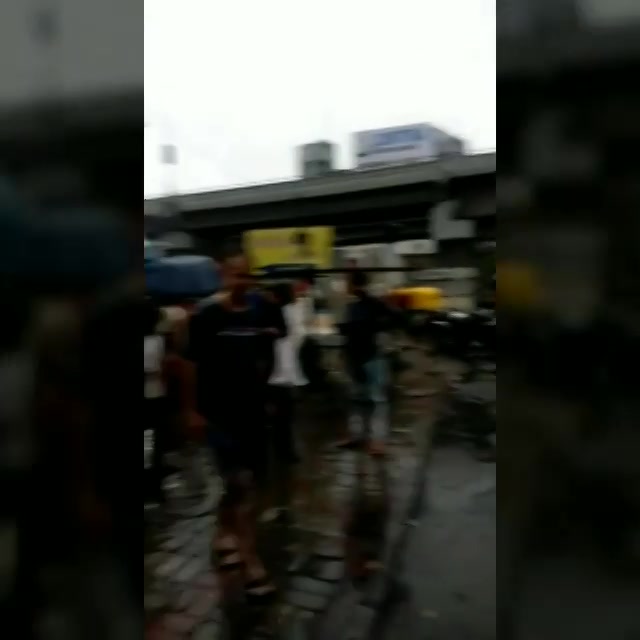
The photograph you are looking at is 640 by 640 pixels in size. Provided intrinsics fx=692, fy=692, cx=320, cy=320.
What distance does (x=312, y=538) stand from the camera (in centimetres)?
270

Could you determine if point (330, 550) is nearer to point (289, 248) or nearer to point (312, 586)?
point (312, 586)

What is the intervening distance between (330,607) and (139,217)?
1438 millimetres

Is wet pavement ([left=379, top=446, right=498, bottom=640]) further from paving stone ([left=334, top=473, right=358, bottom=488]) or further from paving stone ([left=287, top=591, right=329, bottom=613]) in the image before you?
paving stone ([left=334, top=473, right=358, bottom=488])

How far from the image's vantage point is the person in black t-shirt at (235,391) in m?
2.26

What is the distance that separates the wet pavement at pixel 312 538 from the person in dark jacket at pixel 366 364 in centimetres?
8

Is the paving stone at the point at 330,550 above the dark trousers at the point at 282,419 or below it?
below

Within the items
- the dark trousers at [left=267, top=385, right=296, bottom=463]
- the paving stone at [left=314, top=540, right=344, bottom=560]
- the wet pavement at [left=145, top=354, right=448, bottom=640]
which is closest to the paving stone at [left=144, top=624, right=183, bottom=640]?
the wet pavement at [left=145, top=354, right=448, bottom=640]

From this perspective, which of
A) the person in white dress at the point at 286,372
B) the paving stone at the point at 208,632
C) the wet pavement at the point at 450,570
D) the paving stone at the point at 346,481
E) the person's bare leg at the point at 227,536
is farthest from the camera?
the paving stone at the point at 346,481

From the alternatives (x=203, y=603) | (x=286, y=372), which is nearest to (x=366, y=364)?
(x=286, y=372)

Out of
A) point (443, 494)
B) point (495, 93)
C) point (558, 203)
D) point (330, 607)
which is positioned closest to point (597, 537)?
point (558, 203)

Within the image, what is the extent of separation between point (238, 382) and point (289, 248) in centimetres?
51

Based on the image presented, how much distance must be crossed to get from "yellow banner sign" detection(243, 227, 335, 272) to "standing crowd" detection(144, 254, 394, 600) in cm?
7

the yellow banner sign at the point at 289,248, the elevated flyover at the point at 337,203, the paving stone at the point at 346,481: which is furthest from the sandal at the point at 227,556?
the elevated flyover at the point at 337,203

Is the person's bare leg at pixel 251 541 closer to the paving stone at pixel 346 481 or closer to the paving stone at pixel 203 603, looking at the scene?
the paving stone at pixel 203 603
